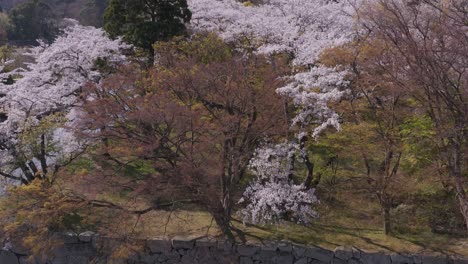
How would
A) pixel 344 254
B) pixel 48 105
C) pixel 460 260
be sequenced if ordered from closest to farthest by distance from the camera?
1. pixel 460 260
2. pixel 344 254
3. pixel 48 105

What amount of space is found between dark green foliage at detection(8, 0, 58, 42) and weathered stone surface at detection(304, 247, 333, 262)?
28129mm

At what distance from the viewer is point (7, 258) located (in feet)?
33.8

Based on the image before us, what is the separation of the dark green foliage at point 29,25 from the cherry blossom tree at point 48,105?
→ 2146cm

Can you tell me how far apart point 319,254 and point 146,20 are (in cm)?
904

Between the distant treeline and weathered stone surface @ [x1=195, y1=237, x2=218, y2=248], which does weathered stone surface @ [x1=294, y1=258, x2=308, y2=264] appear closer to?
weathered stone surface @ [x1=195, y1=237, x2=218, y2=248]

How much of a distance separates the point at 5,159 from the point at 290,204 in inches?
272

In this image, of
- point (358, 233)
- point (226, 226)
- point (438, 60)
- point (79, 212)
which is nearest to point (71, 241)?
point (79, 212)

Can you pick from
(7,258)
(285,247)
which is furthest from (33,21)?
(285,247)

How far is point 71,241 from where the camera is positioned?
10.2m

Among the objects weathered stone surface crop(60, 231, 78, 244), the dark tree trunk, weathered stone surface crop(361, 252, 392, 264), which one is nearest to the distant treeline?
weathered stone surface crop(60, 231, 78, 244)

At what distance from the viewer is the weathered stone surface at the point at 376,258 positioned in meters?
9.33

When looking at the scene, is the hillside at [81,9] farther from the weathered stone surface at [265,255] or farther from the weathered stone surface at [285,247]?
the weathered stone surface at [285,247]

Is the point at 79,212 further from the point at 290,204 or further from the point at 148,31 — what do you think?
the point at 148,31

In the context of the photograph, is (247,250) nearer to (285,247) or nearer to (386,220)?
(285,247)
